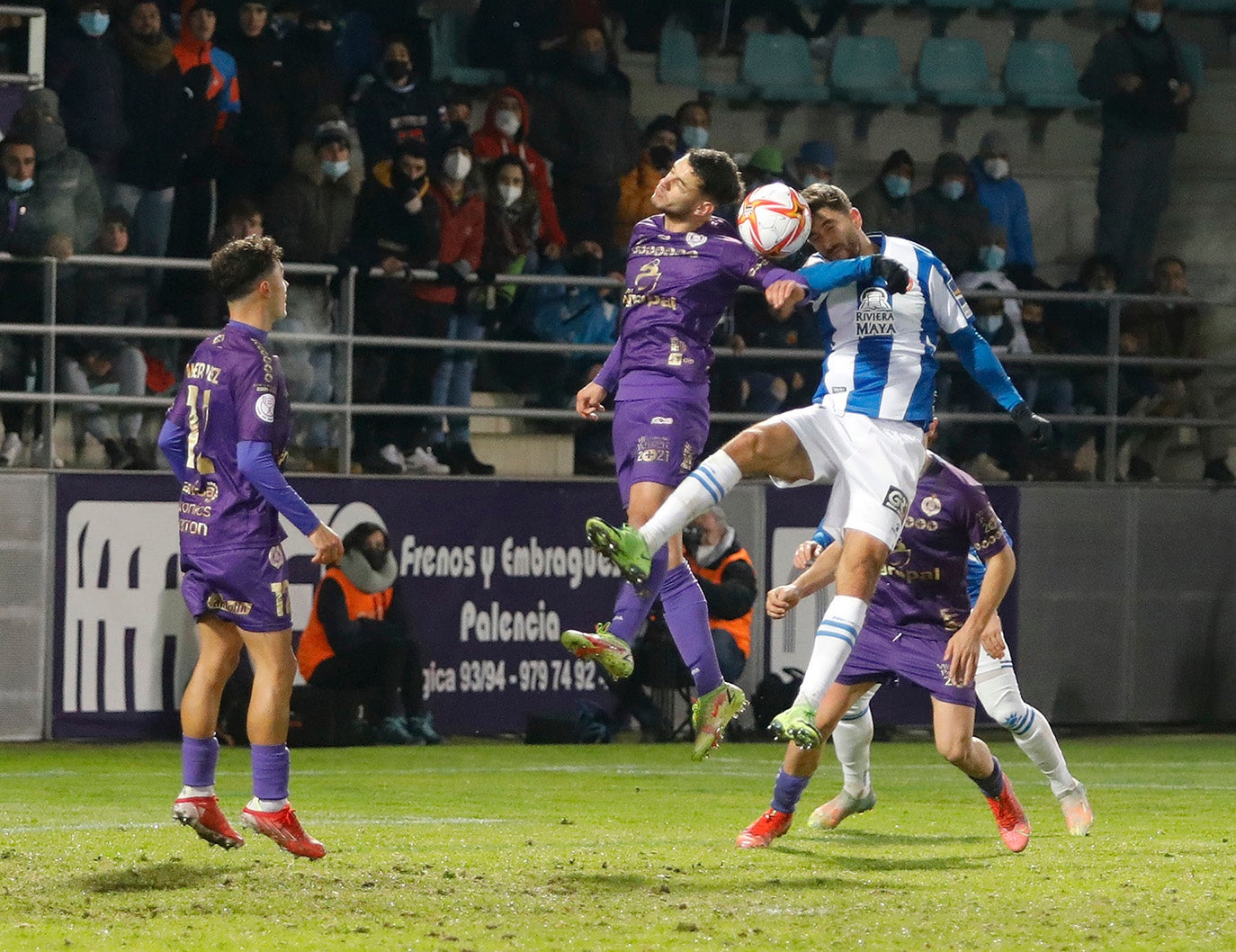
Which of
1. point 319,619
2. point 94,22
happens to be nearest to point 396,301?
point 319,619

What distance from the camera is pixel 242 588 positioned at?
7.38 meters

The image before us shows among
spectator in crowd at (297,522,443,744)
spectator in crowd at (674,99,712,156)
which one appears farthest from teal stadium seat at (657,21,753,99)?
spectator in crowd at (297,522,443,744)

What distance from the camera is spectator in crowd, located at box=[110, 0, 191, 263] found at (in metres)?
13.4

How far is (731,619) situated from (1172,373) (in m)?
4.39

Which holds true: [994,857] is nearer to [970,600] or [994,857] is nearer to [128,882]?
[970,600]

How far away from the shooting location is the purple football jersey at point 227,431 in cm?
733

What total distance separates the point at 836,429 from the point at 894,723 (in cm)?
713

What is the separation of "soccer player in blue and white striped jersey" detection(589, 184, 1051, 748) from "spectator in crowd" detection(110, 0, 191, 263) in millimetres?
6461

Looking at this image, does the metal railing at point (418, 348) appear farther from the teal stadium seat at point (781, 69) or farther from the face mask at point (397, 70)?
the teal stadium seat at point (781, 69)

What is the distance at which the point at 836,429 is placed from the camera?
784cm

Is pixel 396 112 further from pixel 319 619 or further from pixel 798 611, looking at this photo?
pixel 798 611

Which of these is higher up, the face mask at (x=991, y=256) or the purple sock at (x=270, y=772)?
the face mask at (x=991, y=256)

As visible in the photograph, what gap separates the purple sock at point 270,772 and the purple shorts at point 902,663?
2211 mm

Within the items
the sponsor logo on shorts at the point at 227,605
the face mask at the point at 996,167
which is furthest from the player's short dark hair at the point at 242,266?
the face mask at the point at 996,167
